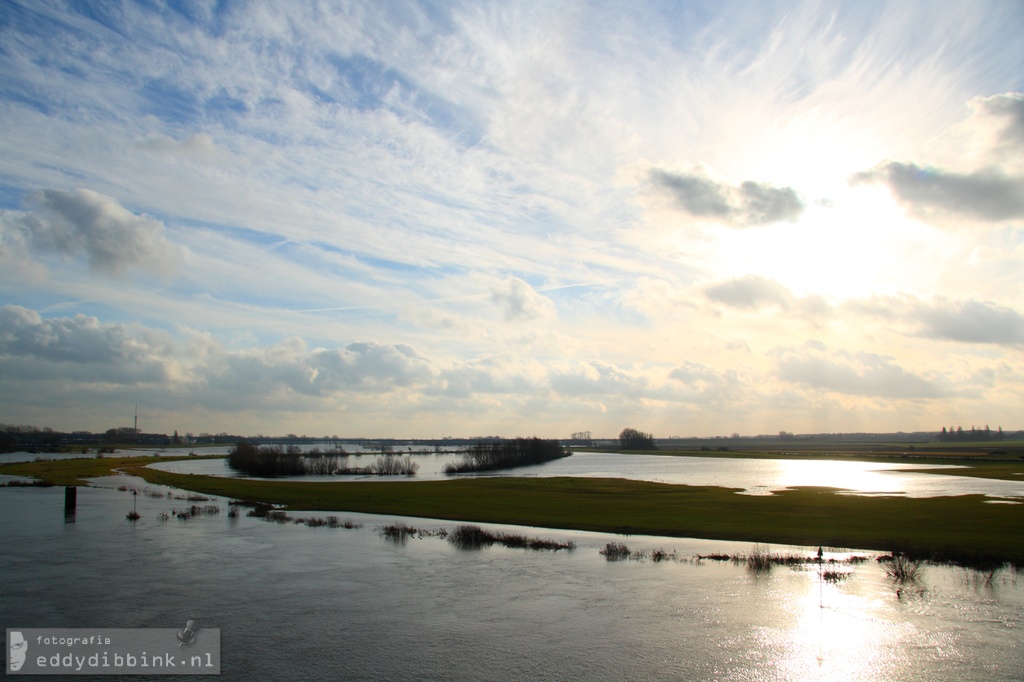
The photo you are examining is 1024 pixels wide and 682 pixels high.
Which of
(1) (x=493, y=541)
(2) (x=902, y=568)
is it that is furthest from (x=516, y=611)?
(2) (x=902, y=568)

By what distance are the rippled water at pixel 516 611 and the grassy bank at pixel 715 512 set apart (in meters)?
5.47

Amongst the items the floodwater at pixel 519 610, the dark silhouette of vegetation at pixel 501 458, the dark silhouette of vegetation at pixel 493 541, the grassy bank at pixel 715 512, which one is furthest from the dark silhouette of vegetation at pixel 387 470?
the floodwater at pixel 519 610

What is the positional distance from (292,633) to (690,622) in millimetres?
13222

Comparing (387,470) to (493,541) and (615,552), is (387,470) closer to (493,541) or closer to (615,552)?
(493,541)

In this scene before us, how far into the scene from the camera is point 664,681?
56.7ft

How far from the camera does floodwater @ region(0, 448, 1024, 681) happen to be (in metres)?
18.4

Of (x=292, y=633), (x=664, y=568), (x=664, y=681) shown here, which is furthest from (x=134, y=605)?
(x=664, y=568)

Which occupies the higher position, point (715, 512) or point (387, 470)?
point (715, 512)

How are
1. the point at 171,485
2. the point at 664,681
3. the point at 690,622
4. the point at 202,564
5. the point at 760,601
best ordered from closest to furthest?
the point at 664,681 < the point at 690,622 < the point at 760,601 < the point at 202,564 < the point at 171,485

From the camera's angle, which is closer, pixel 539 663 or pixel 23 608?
pixel 539 663

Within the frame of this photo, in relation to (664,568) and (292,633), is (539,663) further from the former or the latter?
(664,568)

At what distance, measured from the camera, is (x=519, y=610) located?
2367 centimetres

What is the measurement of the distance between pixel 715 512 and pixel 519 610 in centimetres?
3265

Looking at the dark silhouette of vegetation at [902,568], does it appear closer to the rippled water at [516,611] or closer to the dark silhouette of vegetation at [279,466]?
the rippled water at [516,611]
